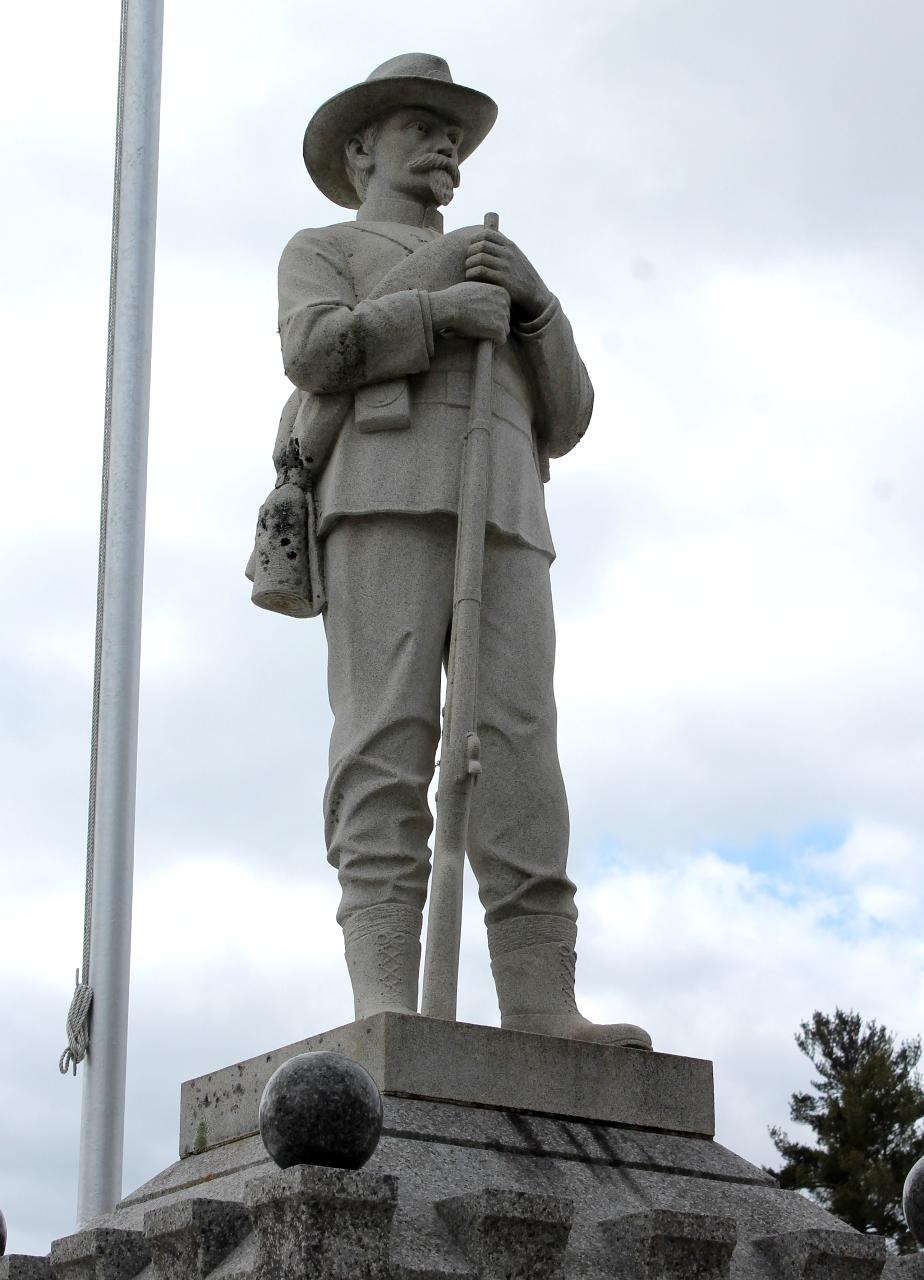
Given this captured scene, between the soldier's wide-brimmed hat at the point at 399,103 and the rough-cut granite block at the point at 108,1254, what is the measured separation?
14.0 ft

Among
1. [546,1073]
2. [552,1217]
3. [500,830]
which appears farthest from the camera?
[500,830]

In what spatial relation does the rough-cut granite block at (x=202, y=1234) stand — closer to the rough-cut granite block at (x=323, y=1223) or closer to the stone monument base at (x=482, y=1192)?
the stone monument base at (x=482, y=1192)

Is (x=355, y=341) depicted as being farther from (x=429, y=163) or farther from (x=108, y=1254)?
(x=108, y=1254)

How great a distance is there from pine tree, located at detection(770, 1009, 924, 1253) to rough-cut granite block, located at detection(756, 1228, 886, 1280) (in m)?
19.3

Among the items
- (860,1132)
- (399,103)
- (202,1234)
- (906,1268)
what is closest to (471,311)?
(399,103)

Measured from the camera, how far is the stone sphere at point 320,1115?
5184mm

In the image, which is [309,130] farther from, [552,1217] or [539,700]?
[552,1217]

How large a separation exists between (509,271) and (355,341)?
71 cm

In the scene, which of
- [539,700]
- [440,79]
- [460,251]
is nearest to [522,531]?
[539,700]

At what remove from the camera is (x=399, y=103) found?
8.04 meters

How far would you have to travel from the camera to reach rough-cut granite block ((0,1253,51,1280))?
21.3 feet

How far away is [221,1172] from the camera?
6.61 m

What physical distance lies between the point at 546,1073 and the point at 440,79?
3815mm

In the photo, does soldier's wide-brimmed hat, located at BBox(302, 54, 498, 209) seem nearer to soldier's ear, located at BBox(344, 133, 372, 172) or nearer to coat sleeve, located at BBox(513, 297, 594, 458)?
soldier's ear, located at BBox(344, 133, 372, 172)
